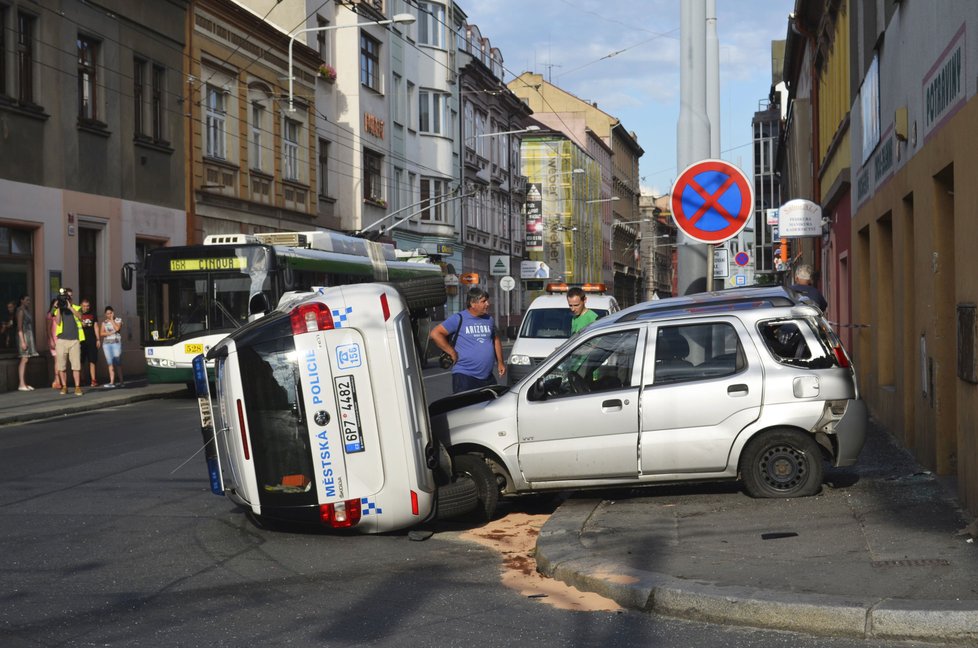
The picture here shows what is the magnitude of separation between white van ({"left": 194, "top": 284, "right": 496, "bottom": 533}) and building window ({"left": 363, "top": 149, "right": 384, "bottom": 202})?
3607cm

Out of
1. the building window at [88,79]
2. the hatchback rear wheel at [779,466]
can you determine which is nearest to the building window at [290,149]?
the building window at [88,79]

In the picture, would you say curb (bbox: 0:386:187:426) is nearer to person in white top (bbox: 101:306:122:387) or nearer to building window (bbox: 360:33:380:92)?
person in white top (bbox: 101:306:122:387)

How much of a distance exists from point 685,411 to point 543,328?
12.0 meters

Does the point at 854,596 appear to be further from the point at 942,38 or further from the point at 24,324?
the point at 24,324

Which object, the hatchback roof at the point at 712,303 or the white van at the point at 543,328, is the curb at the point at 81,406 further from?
the hatchback roof at the point at 712,303

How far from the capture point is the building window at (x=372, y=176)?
146 ft

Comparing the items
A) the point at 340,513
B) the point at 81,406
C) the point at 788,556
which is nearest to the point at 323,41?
the point at 81,406

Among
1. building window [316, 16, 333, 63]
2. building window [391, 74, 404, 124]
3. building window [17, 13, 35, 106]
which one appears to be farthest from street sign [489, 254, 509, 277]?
building window [17, 13, 35, 106]

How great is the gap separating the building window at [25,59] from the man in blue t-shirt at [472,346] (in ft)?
48.9

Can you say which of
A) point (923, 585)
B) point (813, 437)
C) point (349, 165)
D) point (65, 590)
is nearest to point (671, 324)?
point (813, 437)

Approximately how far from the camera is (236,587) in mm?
7227

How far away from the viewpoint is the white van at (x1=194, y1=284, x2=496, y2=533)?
27.5 ft

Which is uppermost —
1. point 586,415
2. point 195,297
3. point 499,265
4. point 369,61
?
point 369,61

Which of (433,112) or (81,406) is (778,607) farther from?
(433,112)
